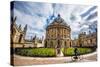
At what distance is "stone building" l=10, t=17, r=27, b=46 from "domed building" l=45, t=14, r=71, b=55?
247 mm

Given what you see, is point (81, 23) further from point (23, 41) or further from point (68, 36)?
point (23, 41)

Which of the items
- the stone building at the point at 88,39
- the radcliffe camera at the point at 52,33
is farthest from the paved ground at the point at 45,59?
the stone building at the point at 88,39

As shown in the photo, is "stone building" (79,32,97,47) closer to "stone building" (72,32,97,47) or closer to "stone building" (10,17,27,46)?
"stone building" (72,32,97,47)

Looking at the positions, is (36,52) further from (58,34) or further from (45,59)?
→ (58,34)

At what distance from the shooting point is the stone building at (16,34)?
1.90m

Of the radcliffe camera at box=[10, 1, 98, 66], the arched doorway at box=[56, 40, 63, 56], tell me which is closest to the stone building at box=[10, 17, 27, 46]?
the radcliffe camera at box=[10, 1, 98, 66]

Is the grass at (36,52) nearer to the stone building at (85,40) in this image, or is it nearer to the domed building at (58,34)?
the domed building at (58,34)

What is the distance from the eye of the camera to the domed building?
6.68ft

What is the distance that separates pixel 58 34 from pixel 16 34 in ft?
1.44

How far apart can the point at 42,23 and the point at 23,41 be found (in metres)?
0.26

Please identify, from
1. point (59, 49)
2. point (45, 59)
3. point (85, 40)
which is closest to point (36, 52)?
point (45, 59)

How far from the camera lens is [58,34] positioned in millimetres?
2074
